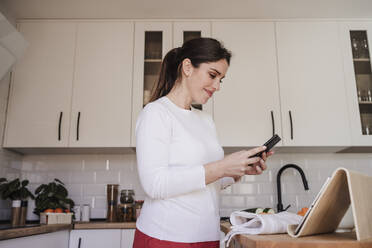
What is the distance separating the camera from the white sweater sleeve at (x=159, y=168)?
1122 millimetres

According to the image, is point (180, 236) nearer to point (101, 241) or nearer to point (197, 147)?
point (197, 147)

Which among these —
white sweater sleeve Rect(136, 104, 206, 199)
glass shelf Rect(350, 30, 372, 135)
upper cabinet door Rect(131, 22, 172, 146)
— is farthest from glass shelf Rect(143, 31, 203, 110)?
white sweater sleeve Rect(136, 104, 206, 199)

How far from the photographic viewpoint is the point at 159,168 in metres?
1.15

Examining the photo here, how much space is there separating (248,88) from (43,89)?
162 cm

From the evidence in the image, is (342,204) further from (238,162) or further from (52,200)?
(52,200)

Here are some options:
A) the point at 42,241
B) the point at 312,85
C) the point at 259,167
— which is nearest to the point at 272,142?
the point at 259,167

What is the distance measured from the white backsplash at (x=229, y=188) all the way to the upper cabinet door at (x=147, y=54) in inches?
22.9

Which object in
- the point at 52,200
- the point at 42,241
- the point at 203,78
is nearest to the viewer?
the point at 203,78

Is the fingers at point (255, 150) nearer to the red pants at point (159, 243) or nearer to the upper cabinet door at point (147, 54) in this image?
the red pants at point (159, 243)

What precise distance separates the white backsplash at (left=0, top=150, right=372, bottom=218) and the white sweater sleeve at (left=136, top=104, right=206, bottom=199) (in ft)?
6.23

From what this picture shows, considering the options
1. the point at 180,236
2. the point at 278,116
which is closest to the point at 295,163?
the point at 278,116

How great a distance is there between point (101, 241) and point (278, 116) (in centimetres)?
159

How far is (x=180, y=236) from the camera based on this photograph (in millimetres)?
1183

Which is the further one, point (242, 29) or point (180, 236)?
point (242, 29)
